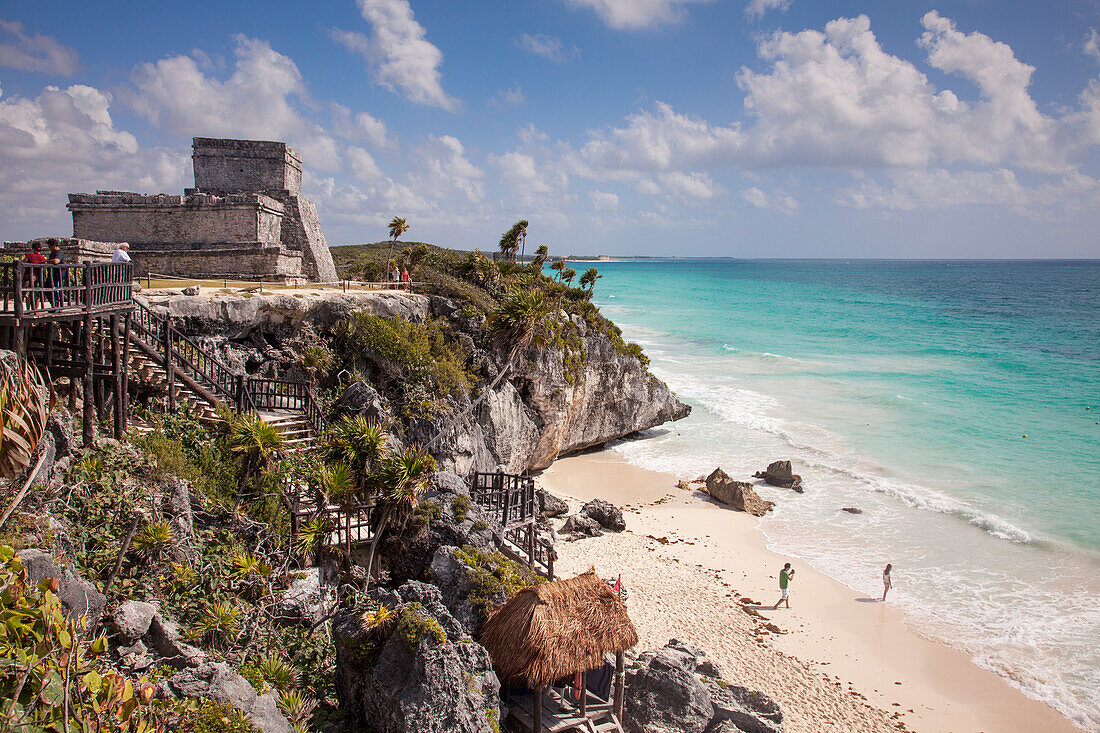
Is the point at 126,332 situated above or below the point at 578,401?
above

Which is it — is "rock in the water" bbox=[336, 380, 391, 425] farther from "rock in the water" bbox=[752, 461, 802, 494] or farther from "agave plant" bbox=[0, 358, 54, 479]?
"rock in the water" bbox=[752, 461, 802, 494]

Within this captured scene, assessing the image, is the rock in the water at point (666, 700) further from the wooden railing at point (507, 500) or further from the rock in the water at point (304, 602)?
the rock in the water at point (304, 602)

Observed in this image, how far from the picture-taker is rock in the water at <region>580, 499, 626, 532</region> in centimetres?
1909

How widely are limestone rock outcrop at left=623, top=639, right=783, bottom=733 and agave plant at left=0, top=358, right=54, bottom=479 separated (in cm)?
974

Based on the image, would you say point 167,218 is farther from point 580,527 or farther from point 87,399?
point 580,527

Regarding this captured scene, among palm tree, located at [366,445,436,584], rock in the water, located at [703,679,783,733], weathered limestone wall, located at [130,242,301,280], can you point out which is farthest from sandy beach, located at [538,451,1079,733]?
weathered limestone wall, located at [130,242,301,280]

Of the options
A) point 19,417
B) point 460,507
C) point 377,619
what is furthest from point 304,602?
point 19,417

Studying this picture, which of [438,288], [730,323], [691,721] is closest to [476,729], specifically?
[691,721]

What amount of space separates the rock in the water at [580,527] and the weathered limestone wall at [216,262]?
13554mm

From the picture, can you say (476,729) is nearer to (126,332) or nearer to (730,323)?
(126,332)

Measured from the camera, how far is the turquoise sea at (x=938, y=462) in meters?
15.1

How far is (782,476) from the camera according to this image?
76.1 ft

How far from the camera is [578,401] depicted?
2442 centimetres

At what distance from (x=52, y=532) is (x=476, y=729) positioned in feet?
21.7
